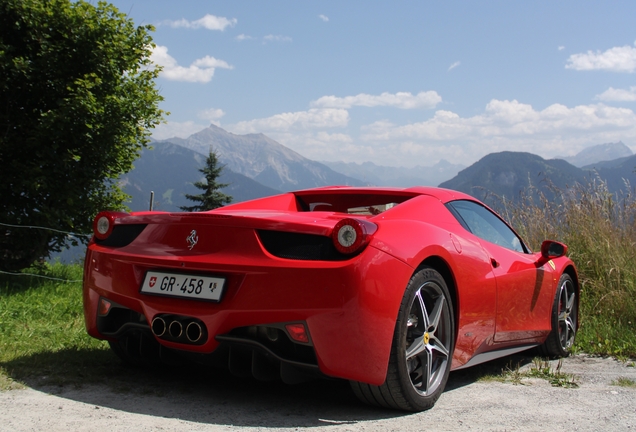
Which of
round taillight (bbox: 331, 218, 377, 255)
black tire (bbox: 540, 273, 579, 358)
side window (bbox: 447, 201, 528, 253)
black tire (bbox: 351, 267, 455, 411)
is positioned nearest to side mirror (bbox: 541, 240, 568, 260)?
side window (bbox: 447, 201, 528, 253)

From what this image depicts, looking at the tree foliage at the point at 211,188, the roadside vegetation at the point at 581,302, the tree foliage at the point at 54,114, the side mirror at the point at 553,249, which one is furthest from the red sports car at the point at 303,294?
the tree foliage at the point at 211,188

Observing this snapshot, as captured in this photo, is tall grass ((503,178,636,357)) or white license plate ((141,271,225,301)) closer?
white license plate ((141,271,225,301))

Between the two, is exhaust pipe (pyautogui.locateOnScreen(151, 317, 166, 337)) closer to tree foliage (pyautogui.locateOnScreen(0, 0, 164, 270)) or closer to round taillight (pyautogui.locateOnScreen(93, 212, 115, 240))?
round taillight (pyautogui.locateOnScreen(93, 212, 115, 240))

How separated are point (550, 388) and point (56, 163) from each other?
7932mm

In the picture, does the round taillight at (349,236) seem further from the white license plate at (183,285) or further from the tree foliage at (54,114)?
the tree foliage at (54,114)

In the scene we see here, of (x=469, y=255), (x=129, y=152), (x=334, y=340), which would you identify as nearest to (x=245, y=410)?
(x=334, y=340)

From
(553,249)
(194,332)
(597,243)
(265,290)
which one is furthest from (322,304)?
(597,243)

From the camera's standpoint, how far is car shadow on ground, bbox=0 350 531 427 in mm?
3074

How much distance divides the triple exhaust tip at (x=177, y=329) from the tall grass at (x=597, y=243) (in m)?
4.01

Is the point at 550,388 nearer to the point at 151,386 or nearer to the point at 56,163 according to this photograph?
the point at 151,386

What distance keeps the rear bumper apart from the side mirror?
2263mm

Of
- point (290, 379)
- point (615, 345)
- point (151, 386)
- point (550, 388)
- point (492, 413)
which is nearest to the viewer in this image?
point (290, 379)

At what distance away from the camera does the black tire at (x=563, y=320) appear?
205 inches

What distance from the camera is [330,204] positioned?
4.58 metres
